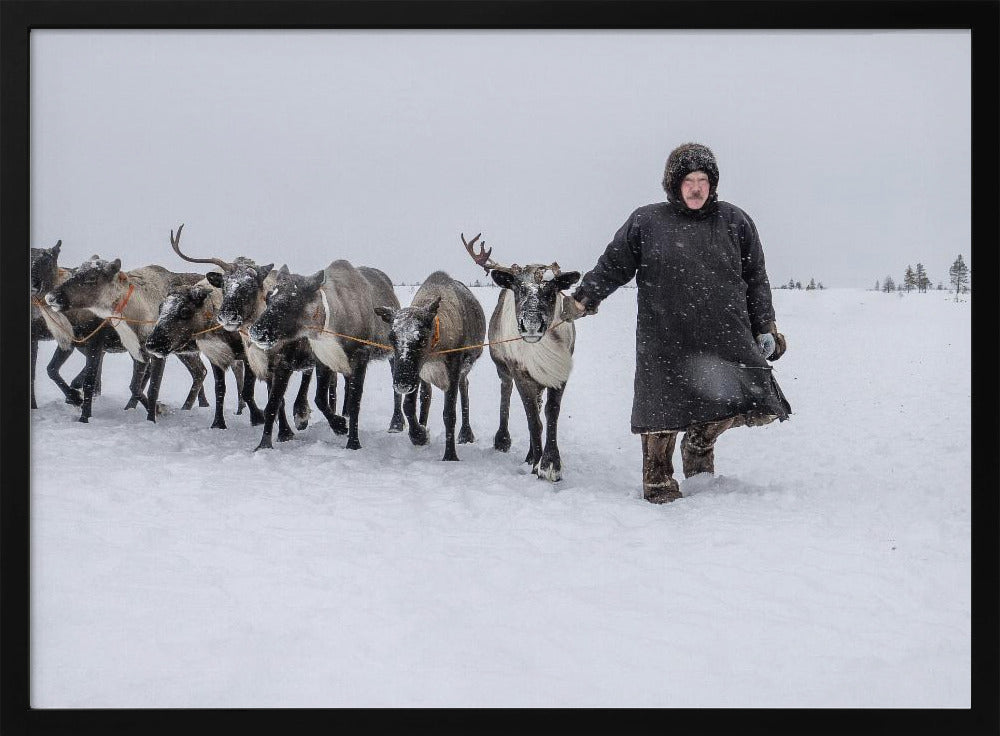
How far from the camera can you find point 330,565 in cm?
331

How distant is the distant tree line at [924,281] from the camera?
3.27 meters

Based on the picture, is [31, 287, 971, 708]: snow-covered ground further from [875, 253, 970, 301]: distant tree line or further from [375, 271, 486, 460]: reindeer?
[375, 271, 486, 460]: reindeer

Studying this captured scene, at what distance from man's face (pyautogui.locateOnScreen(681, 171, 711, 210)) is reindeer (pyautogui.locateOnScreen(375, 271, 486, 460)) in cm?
215

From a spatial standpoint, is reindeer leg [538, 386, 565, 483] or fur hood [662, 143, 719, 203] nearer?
fur hood [662, 143, 719, 203]

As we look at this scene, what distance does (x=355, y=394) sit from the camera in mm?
6445

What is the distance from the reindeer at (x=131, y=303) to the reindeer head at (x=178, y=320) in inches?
10.3

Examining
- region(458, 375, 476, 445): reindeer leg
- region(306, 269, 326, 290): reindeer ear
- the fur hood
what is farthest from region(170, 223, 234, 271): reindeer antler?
the fur hood

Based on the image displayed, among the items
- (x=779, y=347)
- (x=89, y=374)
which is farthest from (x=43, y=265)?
(x=779, y=347)

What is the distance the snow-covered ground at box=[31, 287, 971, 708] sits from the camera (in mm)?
2717

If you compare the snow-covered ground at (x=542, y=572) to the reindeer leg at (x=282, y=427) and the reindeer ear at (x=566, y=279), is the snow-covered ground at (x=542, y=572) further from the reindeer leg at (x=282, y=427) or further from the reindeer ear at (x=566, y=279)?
the reindeer leg at (x=282, y=427)

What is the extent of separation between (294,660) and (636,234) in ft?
9.74

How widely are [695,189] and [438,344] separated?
257 centimetres

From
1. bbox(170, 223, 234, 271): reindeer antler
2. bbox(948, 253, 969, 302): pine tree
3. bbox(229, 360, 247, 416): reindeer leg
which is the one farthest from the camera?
bbox(229, 360, 247, 416): reindeer leg
